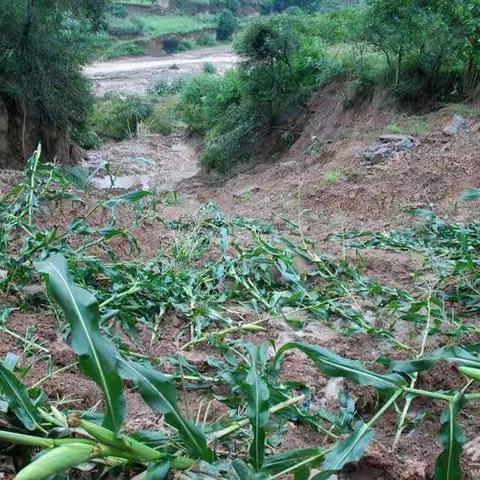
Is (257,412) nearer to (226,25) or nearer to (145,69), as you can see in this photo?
(145,69)

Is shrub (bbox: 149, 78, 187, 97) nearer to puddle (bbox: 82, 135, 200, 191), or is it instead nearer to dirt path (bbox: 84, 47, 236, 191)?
dirt path (bbox: 84, 47, 236, 191)

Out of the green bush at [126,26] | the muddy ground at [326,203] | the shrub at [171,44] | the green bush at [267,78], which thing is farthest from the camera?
the shrub at [171,44]

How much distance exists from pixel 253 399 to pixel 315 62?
14254 mm

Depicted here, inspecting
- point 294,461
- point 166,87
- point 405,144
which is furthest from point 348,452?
point 166,87

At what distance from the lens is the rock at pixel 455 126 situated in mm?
10125

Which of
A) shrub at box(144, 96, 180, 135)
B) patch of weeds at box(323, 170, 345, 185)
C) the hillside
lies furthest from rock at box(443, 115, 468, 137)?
shrub at box(144, 96, 180, 135)

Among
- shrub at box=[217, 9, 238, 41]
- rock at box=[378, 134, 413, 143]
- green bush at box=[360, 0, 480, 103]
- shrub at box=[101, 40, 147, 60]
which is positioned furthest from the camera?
shrub at box=[217, 9, 238, 41]

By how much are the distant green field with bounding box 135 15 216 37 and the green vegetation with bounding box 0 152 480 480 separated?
41705mm

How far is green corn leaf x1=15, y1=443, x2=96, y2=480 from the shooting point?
134 cm

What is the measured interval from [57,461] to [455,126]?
9855 millimetres

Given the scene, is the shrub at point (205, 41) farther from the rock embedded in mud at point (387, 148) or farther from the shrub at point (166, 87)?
the rock embedded in mud at point (387, 148)

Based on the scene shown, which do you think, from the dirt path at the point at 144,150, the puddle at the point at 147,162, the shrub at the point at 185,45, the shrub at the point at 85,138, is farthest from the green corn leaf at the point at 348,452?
the shrub at the point at 185,45

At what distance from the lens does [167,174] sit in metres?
17.2

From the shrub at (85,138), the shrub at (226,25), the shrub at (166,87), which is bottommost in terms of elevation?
the shrub at (85,138)
